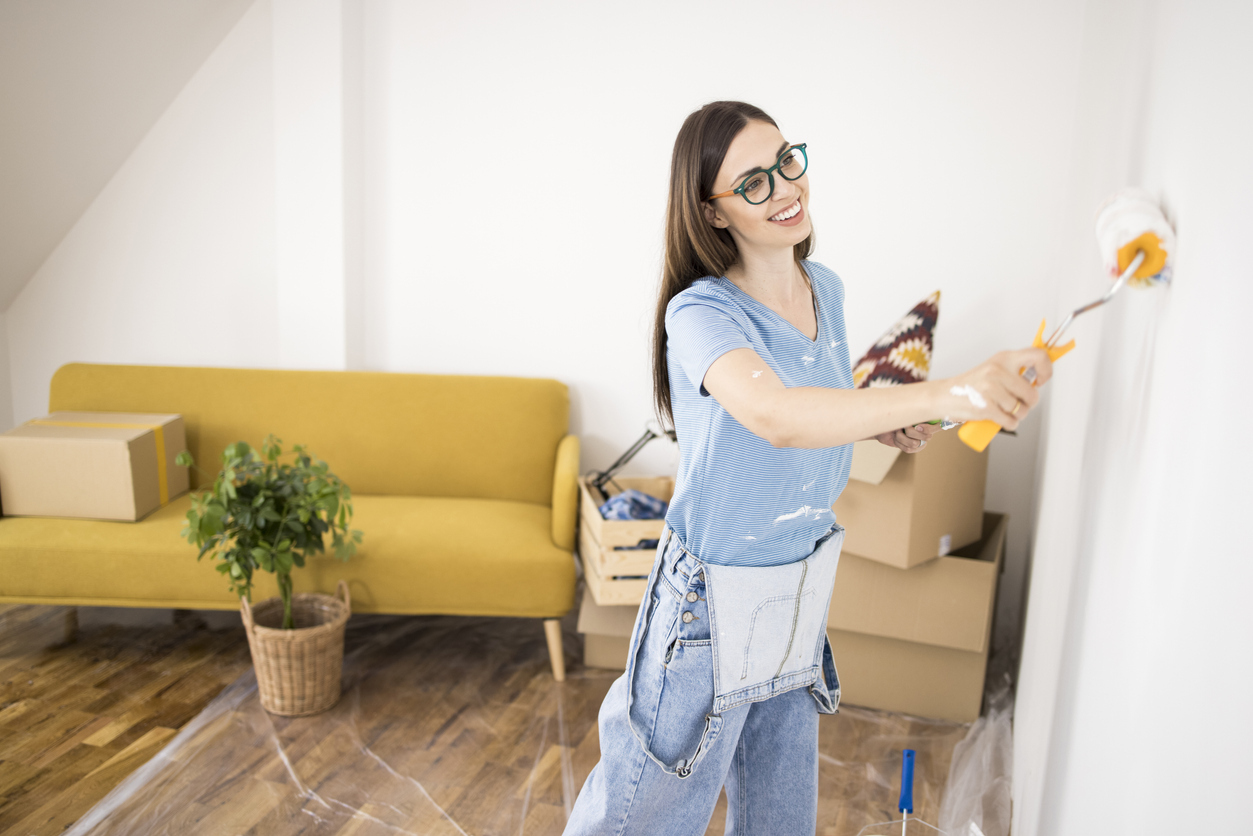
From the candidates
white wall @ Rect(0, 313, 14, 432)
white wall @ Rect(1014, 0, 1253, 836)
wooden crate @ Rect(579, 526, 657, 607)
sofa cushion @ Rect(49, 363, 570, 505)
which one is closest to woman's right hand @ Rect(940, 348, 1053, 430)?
white wall @ Rect(1014, 0, 1253, 836)

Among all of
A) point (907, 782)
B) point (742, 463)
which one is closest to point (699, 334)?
point (742, 463)

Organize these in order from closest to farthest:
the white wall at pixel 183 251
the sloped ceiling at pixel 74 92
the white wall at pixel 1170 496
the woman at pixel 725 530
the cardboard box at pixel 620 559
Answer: the white wall at pixel 1170 496, the woman at pixel 725 530, the cardboard box at pixel 620 559, the sloped ceiling at pixel 74 92, the white wall at pixel 183 251

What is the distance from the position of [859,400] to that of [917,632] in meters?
1.55

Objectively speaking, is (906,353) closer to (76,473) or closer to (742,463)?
(742,463)

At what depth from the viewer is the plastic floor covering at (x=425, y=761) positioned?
177 cm

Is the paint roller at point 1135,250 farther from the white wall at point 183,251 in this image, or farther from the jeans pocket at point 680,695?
the white wall at point 183,251

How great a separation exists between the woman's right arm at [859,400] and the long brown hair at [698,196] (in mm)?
223

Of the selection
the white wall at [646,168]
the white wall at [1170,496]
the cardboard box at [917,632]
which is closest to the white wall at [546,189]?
the white wall at [646,168]

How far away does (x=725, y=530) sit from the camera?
104cm

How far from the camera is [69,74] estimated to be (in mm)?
2553

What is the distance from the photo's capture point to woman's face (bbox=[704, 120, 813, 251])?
1.04 metres

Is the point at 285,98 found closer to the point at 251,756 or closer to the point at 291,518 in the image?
the point at 291,518

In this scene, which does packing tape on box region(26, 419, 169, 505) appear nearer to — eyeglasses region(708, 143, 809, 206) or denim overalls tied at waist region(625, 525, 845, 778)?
denim overalls tied at waist region(625, 525, 845, 778)

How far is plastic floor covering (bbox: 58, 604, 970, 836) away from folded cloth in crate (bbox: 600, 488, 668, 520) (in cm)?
47
